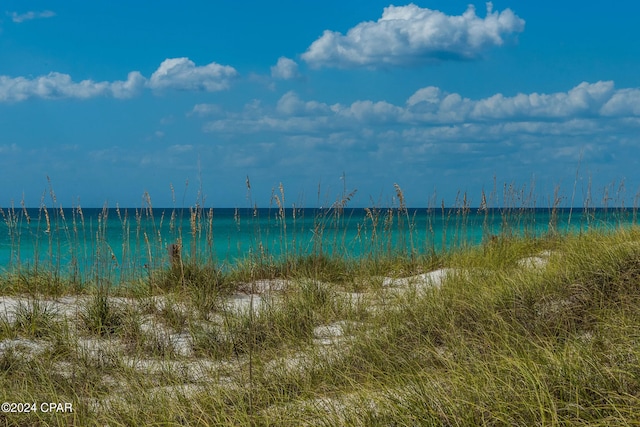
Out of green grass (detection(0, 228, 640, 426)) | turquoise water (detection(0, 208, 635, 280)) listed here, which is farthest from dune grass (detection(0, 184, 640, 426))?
turquoise water (detection(0, 208, 635, 280))

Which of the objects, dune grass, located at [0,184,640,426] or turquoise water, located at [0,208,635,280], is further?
turquoise water, located at [0,208,635,280]

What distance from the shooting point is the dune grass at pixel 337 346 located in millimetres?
2980

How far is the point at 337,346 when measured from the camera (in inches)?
176

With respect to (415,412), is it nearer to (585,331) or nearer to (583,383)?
(583,383)

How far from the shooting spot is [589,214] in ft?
26.9

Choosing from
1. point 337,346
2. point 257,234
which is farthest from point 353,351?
point 257,234

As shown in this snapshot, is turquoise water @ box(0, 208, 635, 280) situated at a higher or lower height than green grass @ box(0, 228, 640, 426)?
higher

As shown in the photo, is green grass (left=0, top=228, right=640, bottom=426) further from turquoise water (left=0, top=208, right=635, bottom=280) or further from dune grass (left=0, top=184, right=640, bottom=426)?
turquoise water (left=0, top=208, right=635, bottom=280)

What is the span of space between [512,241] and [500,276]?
2.79 meters

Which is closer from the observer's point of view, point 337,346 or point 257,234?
point 337,346

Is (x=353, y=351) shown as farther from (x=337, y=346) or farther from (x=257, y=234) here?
(x=257, y=234)

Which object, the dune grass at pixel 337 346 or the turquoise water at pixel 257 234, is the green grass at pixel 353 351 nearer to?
the dune grass at pixel 337 346

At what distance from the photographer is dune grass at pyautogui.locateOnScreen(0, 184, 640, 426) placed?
2.98 metres

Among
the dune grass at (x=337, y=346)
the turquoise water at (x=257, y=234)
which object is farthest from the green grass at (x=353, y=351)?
the turquoise water at (x=257, y=234)
